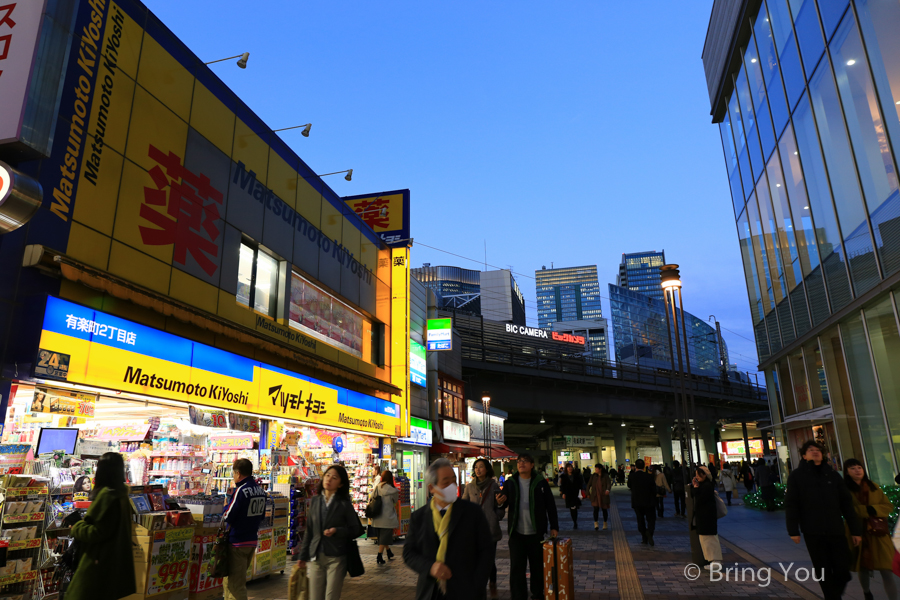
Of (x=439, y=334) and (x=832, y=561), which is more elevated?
(x=439, y=334)

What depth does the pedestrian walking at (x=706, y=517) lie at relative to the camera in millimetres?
8930

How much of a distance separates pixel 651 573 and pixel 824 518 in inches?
156

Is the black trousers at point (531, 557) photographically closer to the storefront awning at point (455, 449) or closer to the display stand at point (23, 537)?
the display stand at point (23, 537)

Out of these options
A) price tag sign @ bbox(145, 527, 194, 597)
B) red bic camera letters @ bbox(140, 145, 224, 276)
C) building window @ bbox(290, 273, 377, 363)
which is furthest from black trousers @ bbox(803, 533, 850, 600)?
building window @ bbox(290, 273, 377, 363)

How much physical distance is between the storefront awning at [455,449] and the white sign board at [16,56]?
2049cm

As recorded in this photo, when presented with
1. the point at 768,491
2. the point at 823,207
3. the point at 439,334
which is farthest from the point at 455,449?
the point at 823,207

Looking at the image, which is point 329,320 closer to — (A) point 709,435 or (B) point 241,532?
(B) point 241,532

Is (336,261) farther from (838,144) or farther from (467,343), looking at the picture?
(467,343)

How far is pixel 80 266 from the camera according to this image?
23.9 ft

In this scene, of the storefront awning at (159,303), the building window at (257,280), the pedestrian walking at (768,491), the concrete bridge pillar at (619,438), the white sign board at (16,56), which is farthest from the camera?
the concrete bridge pillar at (619,438)

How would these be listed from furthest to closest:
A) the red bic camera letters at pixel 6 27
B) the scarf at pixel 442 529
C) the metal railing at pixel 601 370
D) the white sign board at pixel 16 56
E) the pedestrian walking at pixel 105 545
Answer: the metal railing at pixel 601 370, the red bic camera letters at pixel 6 27, the white sign board at pixel 16 56, the pedestrian walking at pixel 105 545, the scarf at pixel 442 529

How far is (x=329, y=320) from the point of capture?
15430mm

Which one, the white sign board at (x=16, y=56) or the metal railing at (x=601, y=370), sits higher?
the metal railing at (x=601, y=370)

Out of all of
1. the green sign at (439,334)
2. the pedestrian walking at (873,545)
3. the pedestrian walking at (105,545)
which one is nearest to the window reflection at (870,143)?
the pedestrian walking at (873,545)
